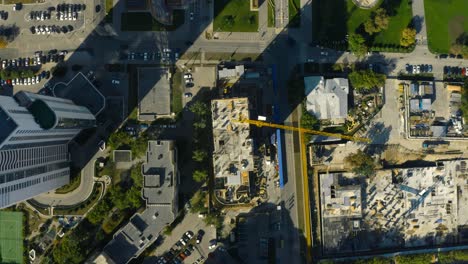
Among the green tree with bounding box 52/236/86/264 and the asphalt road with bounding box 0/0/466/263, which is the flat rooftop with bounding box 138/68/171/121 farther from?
the green tree with bounding box 52/236/86/264

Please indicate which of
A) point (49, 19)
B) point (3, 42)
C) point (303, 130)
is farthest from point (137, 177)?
point (3, 42)

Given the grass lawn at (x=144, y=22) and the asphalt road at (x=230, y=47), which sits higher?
the grass lawn at (x=144, y=22)

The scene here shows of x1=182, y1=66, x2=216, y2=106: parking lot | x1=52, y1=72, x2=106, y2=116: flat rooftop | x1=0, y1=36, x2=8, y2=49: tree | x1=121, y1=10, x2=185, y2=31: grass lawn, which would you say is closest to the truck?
x1=182, y1=66, x2=216, y2=106: parking lot

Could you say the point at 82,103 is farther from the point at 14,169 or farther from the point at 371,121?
the point at 371,121

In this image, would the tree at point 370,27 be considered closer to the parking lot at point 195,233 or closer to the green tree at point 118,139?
the parking lot at point 195,233

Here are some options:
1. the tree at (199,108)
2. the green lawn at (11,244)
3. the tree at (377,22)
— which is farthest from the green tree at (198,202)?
the tree at (377,22)

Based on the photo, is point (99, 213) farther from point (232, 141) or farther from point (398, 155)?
point (398, 155)
